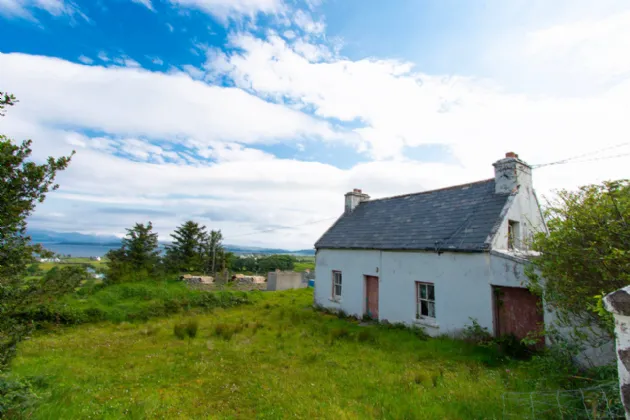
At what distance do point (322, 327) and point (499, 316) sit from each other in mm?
6547

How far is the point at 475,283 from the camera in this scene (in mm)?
10164

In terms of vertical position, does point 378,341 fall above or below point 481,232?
below

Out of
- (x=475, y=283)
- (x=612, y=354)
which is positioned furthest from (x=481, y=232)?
(x=612, y=354)

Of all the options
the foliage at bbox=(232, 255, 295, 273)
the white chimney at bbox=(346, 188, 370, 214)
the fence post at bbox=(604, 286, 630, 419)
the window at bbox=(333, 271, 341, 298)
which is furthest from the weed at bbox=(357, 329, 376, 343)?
the foliage at bbox=(232, 255, 295, 273)

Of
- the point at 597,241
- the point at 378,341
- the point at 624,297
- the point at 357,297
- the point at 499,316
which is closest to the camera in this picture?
the point at 624,297

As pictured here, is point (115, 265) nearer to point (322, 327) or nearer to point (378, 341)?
point (322, 327)

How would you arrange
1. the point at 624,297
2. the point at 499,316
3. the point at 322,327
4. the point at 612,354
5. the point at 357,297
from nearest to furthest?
1. the point at 624,297
2. the point at 612,354
3. the point at 499,316
4. the point at 322,327
5. the point at 357,297

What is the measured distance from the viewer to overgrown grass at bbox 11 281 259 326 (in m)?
13.8

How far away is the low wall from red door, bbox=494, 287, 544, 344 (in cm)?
1873

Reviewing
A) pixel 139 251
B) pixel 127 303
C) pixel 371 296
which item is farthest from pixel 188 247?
pixel 371 296

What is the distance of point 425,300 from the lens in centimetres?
1198

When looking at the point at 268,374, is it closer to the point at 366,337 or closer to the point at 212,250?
the point at 366,337

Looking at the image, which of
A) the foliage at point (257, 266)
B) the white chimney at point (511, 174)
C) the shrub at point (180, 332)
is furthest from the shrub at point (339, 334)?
the foliage at point (257, 266)

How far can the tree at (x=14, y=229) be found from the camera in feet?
17.0
